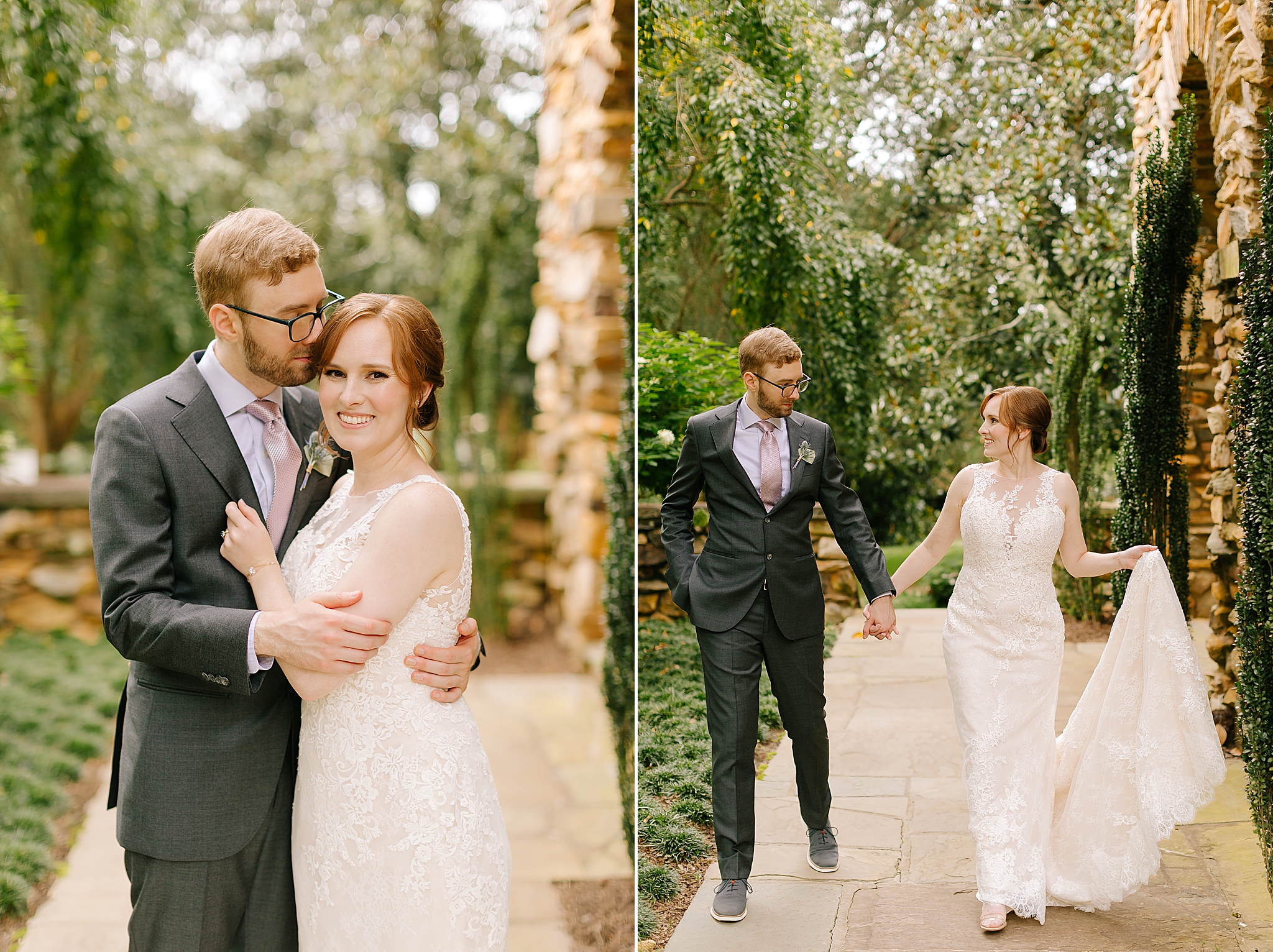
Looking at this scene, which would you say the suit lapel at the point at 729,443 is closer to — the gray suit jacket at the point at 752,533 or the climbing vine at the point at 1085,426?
the gray suit jacket at the point at 752,533

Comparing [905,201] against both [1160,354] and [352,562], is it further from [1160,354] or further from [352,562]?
[352,562]

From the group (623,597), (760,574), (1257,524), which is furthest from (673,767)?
(1257,524)

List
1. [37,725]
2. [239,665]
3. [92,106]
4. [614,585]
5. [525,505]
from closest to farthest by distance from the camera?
[239,665], [614,585], [37,725], [92,106], [525,505]

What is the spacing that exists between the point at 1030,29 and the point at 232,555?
1.86m

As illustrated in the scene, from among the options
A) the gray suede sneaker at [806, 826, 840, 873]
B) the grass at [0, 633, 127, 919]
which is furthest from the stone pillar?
the grass at [0, 633, 127, 919]

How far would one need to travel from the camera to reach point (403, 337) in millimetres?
1607

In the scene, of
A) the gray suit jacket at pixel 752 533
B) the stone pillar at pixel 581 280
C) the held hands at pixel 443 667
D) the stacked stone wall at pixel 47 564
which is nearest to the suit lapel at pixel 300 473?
the held hands at pixel 443 667

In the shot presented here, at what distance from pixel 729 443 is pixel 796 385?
0.21 meters

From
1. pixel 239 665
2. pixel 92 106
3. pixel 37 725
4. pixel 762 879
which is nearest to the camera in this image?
pixel 239 665

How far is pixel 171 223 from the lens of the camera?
5773 millimetres

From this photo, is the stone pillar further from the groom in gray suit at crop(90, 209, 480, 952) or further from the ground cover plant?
the groom in gray suit at crop(90, 209, 480, 952)

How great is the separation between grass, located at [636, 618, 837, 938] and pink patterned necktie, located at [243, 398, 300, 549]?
3.64ft

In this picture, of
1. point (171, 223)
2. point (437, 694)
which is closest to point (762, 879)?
point (437, 694)

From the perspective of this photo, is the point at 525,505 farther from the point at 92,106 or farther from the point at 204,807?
the point at 204,807
